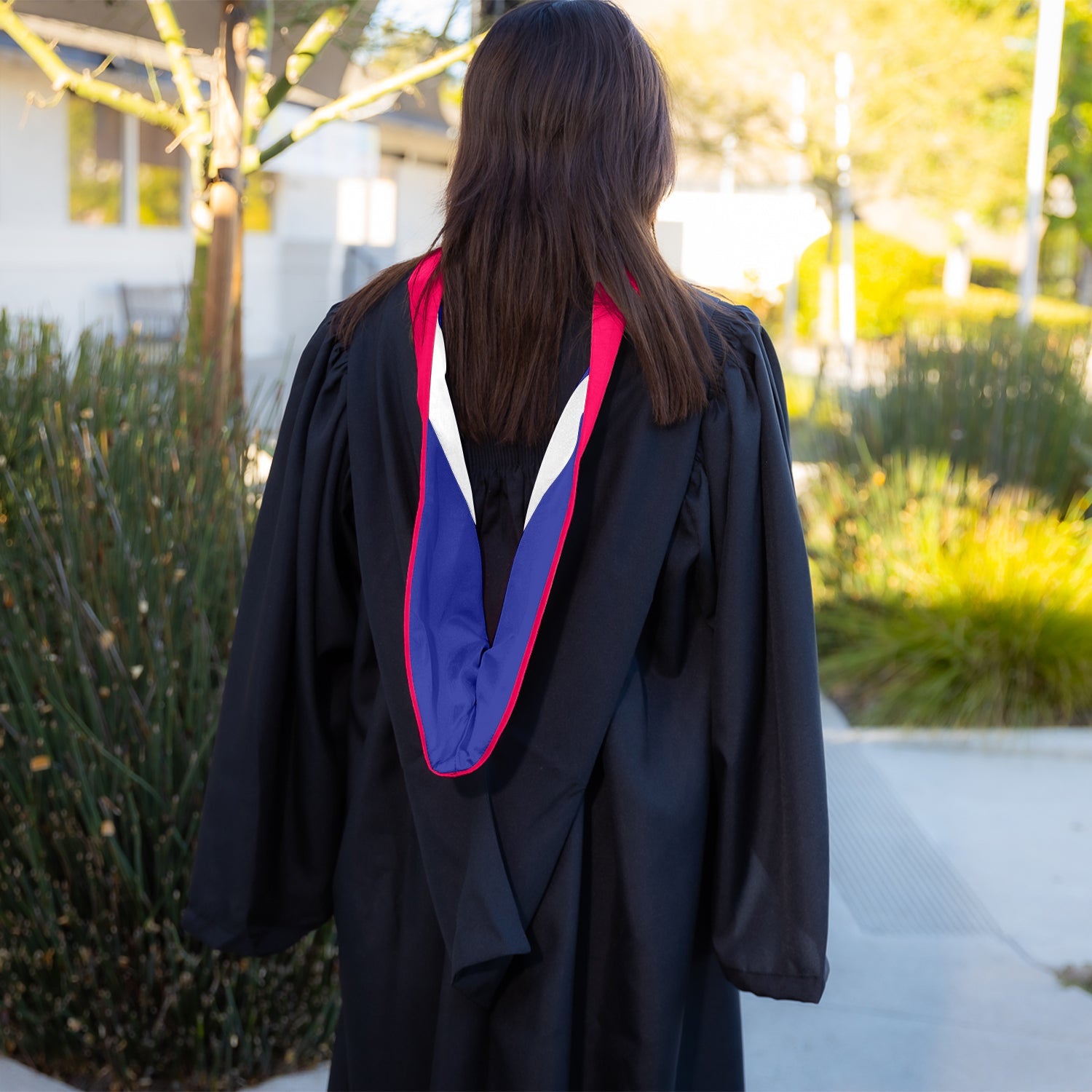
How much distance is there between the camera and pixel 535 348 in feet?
4.76

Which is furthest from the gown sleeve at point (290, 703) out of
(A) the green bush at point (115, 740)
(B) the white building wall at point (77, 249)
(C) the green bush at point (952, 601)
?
(B) the white building wall at point (77, 249)

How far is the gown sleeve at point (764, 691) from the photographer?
148 centimetres

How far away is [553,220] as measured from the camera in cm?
143

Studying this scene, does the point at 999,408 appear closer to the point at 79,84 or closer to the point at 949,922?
the point at 949,922

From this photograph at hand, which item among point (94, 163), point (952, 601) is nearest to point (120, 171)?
point (94, 163)

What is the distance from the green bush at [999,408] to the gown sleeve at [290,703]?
403 centimetres

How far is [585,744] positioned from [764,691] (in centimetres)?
24

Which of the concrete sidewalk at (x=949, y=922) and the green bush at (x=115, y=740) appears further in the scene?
the concrete sidewalk at (x=949, y=922)

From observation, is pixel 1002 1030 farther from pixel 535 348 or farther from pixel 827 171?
pixel 827 171

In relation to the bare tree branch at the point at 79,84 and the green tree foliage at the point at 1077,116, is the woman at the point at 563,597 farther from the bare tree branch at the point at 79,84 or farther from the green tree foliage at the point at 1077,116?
the green tree foliage at the point at 1077,116

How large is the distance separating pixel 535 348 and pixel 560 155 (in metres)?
0.23

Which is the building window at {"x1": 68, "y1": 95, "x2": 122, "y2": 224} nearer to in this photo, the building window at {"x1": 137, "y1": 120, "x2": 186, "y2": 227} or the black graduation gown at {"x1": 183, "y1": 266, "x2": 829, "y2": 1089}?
the building window at {"x1": 137, "y1": 120, "x2": 186, "y2": 227}

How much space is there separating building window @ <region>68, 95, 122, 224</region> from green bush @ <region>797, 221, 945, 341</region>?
15.7 meters

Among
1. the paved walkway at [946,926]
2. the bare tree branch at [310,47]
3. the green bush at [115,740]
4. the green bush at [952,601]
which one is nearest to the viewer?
the green bush at [115,740]
